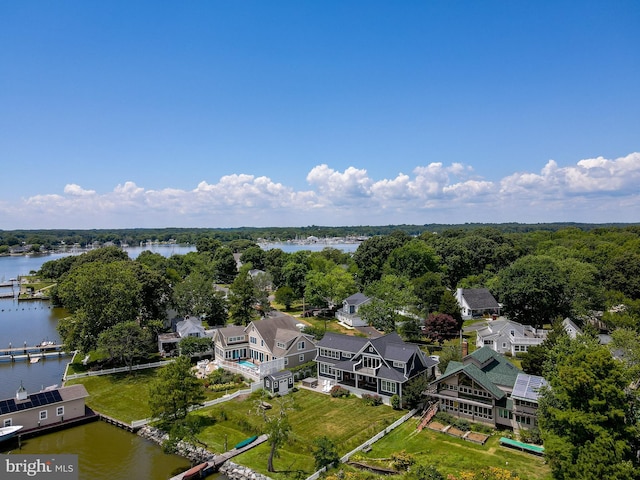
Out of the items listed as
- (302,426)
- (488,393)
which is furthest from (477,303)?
(302,426)

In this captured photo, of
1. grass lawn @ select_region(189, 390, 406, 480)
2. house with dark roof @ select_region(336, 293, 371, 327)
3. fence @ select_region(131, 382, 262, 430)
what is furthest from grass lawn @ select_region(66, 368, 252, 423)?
house with dark roof @ select_region(336, 293, 371, 327)

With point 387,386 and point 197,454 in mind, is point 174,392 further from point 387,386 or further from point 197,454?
point 387,386

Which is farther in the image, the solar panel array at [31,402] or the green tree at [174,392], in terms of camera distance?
the solar panel array at [31,402]

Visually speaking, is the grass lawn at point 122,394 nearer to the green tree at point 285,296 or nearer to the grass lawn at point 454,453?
the grass lawn at point 454,453

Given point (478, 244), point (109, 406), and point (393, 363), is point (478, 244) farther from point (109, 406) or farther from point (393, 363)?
point (109, 406)

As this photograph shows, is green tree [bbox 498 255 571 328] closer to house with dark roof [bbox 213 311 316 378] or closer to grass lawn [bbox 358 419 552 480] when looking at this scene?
house with dark roof [bbox 213 311 316 378]

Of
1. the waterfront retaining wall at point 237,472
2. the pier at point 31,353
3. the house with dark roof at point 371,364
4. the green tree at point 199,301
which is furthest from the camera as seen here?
the green tree at point 199,301

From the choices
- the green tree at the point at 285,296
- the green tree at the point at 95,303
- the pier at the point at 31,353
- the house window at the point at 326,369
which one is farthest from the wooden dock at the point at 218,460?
the green tree at the point at 285,296
